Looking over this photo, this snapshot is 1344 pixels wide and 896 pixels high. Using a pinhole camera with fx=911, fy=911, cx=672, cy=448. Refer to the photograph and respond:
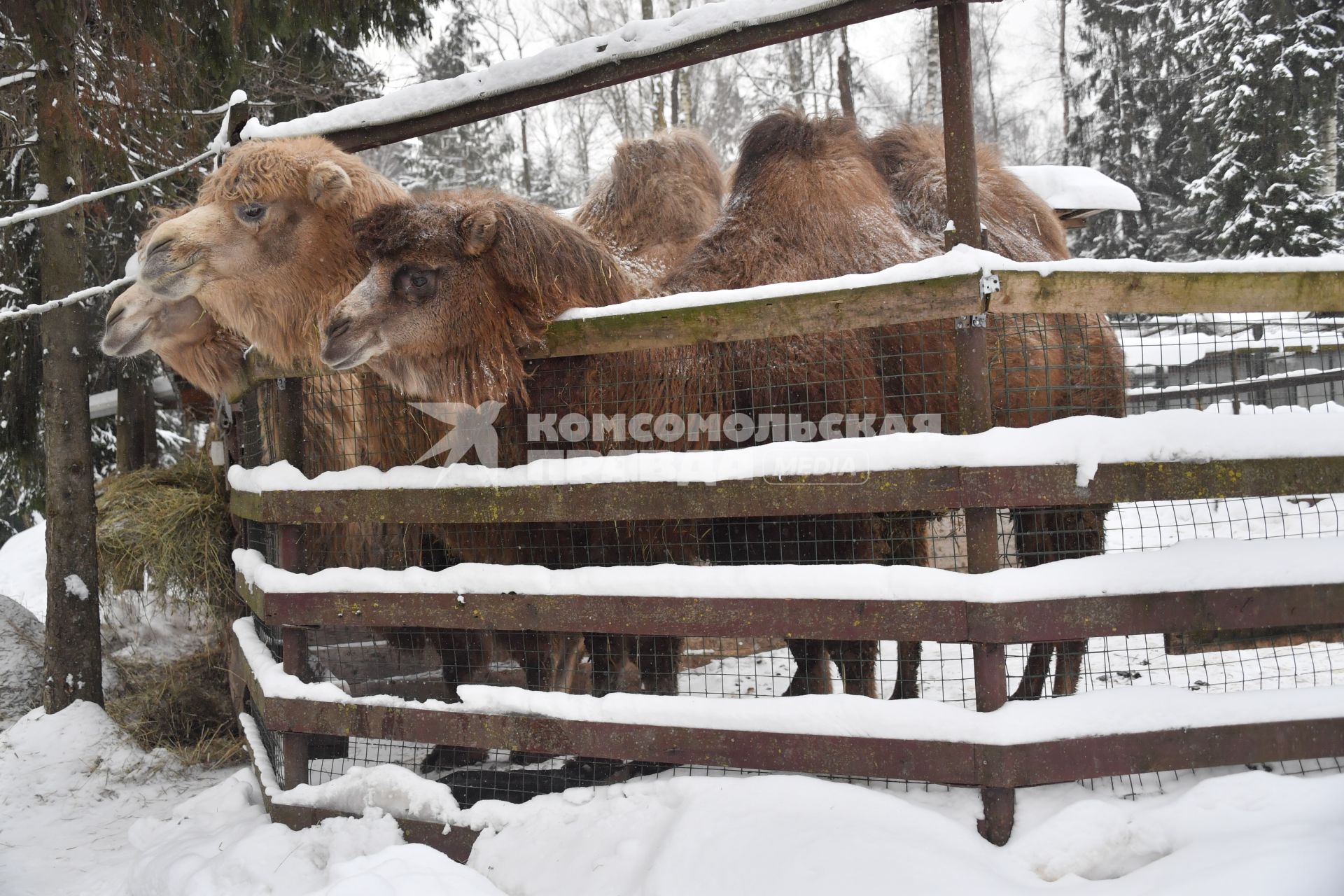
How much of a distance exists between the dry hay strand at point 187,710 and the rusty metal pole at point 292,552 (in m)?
1.60

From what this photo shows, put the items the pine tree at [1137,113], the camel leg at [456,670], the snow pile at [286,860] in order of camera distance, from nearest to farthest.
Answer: the snow pile at [286,860]
the camel leg at [456,670]
the pine tree at [1137,113]

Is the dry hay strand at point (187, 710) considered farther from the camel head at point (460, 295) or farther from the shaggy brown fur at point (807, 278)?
the shaggy brown fur at point (807, 278)

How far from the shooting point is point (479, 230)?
401 cm

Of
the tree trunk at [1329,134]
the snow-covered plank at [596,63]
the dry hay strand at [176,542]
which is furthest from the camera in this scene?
the tree trunk at [1329,134]

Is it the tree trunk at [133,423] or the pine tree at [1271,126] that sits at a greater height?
the pine tree at [1271,126]

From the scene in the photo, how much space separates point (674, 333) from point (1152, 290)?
5.18 feet

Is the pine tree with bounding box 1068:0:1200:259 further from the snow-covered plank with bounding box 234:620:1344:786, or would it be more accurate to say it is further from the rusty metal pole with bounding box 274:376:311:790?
the rusty metal pole with bounding box 274:376:311:790

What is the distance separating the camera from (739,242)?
4.46 metres

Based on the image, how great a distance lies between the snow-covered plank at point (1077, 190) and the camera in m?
8.49

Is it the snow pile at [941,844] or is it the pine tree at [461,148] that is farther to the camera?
the pine tree at [461,148]

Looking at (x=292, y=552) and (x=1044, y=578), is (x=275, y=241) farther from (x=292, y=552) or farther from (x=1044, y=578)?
(x=1044, y=578)

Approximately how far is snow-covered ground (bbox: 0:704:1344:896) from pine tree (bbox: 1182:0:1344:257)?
14.5m

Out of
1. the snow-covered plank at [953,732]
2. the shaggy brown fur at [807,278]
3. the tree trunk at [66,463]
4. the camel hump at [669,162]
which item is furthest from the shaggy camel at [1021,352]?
the tree trunk at [66,463]

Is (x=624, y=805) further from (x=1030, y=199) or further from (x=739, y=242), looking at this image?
(x=1030, y=199)
